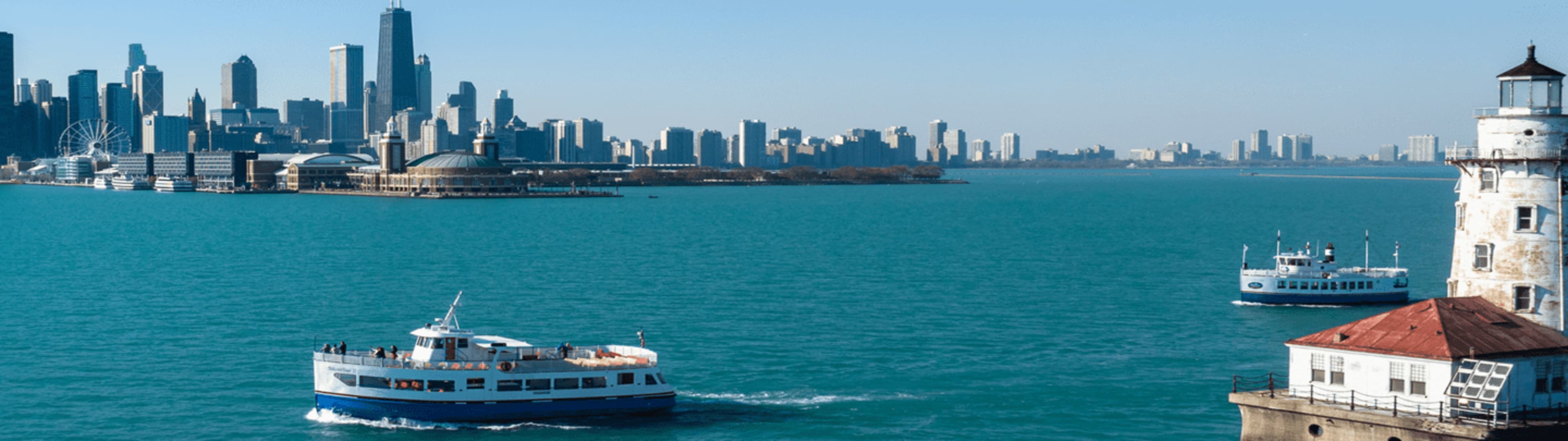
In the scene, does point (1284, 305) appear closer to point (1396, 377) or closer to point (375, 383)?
point (1396, 377)

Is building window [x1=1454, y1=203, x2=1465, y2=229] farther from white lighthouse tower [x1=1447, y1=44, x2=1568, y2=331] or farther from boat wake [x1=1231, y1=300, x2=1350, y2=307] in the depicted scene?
boat wake [x1=1231, y1=300, x2=1350, y2=307]

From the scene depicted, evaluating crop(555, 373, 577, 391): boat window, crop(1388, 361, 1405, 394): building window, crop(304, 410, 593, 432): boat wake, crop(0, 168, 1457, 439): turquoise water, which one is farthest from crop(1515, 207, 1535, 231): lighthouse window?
crop(555, 373, 577, 391): boat window

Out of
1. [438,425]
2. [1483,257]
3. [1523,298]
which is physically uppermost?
[1483,257]

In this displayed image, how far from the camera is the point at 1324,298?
77.9 m

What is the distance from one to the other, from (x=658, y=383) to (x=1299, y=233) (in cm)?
11055

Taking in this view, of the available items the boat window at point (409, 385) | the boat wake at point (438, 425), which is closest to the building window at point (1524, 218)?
the boat wake at point (438, 425)

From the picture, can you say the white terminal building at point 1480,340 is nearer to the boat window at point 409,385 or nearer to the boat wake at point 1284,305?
the boat window at point 409,385

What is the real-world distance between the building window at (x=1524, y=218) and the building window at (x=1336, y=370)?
7.29 metres

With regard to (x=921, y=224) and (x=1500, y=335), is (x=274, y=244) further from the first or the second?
(x=1500, y=335)

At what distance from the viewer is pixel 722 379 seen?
53.6 metres

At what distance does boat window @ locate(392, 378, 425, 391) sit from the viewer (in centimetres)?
4559

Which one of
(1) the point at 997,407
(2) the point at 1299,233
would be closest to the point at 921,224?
(2) the point at 1299,233

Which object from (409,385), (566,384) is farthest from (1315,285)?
(409,385)

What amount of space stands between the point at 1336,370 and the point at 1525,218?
302 inches
